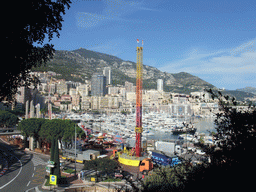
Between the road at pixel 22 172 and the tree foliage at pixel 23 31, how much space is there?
352 inches

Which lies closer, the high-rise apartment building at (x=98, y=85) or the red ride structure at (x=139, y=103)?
the red ride structure at (x=139, y=103)

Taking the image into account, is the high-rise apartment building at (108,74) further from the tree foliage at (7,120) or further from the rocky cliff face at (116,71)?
the tree foliage at (7,120)

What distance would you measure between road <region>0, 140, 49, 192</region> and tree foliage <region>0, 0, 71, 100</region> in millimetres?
8942

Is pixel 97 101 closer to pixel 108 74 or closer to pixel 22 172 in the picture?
pixel 108 74

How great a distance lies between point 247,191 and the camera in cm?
203

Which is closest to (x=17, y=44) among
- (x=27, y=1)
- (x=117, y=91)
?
(x=27, y=1)

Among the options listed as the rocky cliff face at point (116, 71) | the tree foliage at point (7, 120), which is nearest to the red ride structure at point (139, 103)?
the tree foliage at point (7, 120)

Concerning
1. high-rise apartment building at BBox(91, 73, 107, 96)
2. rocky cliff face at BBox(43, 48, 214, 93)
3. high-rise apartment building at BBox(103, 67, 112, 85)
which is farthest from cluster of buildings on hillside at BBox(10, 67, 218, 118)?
high-rise apartment building at BBox(103, 67, 112, 85)

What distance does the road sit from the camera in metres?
10.8

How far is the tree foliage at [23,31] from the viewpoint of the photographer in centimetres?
264

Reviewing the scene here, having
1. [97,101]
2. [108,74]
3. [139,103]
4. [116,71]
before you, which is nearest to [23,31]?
[139,103]

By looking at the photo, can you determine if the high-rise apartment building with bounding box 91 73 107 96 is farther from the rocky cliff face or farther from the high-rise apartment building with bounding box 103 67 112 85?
the high-rise apartment building with bounding box 103 67 112 85

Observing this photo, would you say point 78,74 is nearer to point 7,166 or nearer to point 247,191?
point 7,166

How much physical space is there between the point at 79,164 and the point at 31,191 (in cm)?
553
